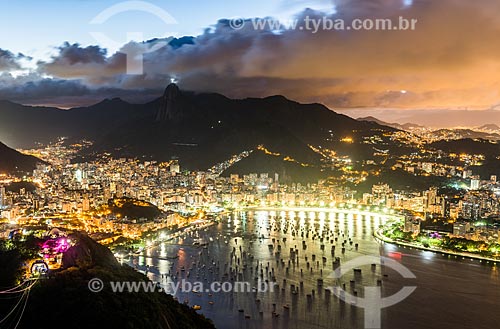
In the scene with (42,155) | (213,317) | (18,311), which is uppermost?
(42,155)

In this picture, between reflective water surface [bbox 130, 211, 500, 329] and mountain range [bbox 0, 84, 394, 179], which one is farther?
mountain range [bbox 0, 84, 394, 179]

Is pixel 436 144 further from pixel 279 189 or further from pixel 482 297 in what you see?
pixel 482 297

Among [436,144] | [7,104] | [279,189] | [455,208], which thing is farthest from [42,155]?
[436,144]

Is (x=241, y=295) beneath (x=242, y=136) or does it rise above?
beneath

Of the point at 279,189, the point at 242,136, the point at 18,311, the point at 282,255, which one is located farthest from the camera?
the point at 242,136

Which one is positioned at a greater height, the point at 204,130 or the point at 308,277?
the point at 204,130

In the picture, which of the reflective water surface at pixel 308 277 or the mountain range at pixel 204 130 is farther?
the mountain range at pixel 204 130

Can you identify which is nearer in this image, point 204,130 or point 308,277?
point 308,277

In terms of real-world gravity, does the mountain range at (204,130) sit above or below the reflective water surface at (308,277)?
above

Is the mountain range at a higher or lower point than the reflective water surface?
higher

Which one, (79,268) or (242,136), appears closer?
(79,268)

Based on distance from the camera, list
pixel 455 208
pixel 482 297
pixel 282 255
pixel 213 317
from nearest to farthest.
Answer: pixel 213 317
pixel 482 297
pixel 282 255
pixel 455 208
